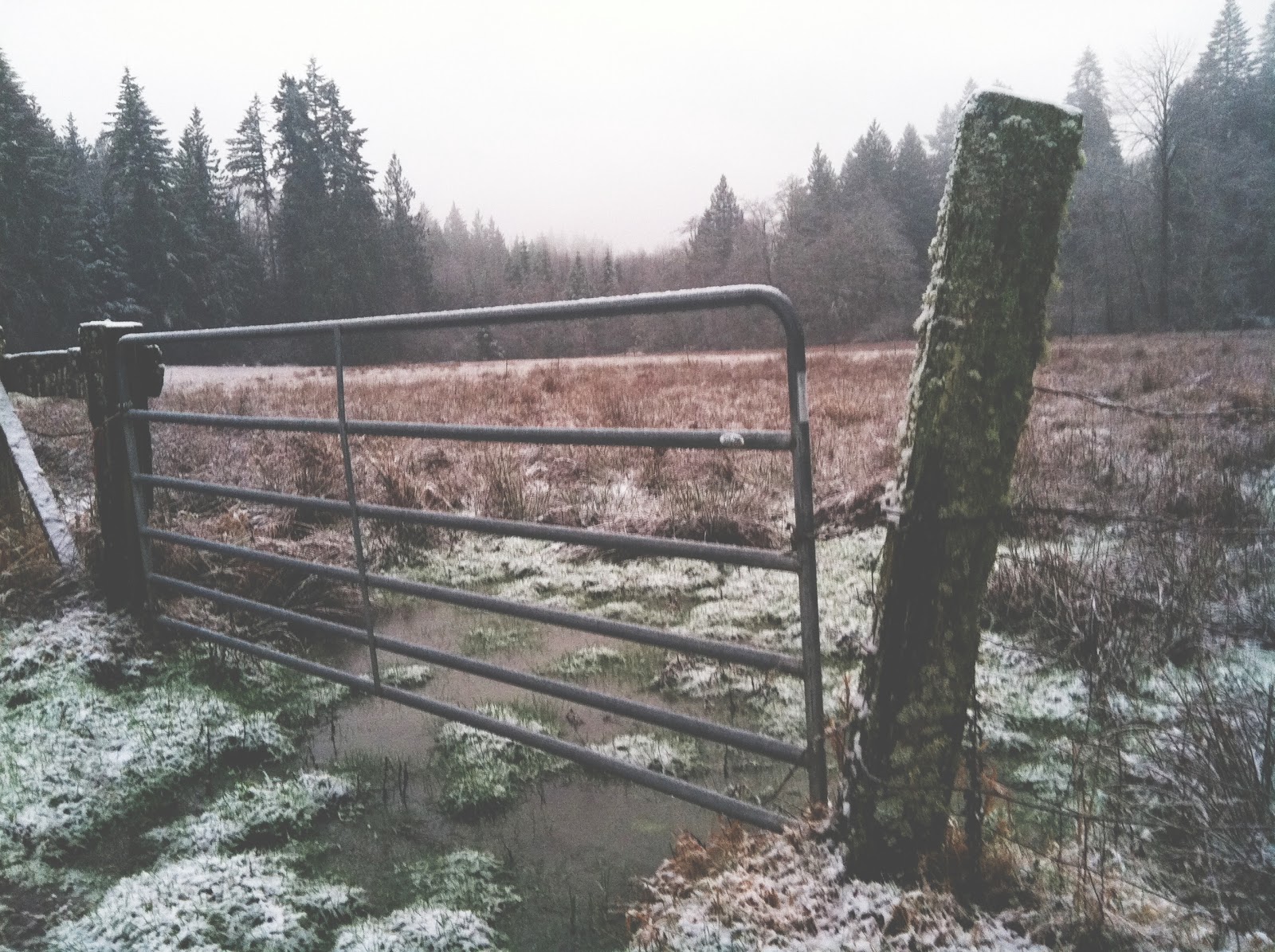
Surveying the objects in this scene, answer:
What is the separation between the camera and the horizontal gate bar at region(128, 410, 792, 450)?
1975mm

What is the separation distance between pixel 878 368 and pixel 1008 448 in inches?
732

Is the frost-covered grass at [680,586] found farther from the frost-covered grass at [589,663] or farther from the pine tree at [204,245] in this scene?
the pine tree at [204,245]

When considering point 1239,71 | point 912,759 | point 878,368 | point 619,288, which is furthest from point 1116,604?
point 619,288

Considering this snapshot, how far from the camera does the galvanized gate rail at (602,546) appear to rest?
1977 mm

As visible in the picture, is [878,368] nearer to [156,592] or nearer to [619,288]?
[156,592]

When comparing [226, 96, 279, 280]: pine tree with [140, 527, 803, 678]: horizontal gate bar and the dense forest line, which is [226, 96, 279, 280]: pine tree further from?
[140, 527, 803, 678]: horizontal gate bar

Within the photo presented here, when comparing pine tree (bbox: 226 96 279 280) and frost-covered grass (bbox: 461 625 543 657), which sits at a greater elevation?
pine tree (bbox: 226 96 279 280)

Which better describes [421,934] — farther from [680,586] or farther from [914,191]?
[914,191]

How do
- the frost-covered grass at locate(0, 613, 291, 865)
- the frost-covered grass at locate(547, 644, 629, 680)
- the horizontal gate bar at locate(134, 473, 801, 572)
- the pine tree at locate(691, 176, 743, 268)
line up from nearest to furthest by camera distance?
1. the horizontal gate bar at locate(134, 473, 801, 572)
2. the frost-covered grass at locate(0, 613, 291, 865)
3. the frost-covered grass at locate(547, 644, 629, 680)
4. the pine tree at locate(691, 176, 743, 268)

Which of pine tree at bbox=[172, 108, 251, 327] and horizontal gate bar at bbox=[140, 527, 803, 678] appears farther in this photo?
pine tree at bbox=[172, 108, 251, 327]

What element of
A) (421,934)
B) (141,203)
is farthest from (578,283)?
(421,934)

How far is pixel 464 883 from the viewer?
2285mm

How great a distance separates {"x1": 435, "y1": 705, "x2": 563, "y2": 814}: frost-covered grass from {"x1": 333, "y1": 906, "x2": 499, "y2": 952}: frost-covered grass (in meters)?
0.55

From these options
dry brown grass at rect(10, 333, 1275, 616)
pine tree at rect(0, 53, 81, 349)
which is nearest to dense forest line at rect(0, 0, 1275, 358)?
pine tree at rect(0, 53, 81, 349)
